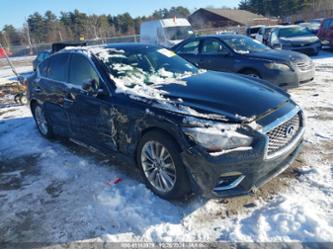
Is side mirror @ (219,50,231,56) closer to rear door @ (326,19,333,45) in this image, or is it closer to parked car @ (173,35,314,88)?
parked car @ (173,35,314,88)

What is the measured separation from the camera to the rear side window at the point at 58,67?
5.07 meters

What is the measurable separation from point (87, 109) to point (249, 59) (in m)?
4.71

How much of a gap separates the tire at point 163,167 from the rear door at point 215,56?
499 centimetres

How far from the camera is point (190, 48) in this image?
29.7ft

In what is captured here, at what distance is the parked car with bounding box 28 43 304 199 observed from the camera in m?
3.04

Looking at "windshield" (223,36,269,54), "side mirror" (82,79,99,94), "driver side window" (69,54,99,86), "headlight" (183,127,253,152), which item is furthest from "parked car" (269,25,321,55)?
"headlight" (183,127,253,152)

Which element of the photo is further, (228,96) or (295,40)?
(295,40)

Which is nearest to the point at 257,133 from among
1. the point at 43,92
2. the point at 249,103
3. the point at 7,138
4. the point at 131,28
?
the point at 249,103

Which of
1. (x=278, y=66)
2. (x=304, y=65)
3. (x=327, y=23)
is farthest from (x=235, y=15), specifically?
(x=278, y=66)

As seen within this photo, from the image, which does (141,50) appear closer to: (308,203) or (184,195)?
(184,195)

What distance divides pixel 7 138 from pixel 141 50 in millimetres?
3563

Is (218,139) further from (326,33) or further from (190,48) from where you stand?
(326,33)

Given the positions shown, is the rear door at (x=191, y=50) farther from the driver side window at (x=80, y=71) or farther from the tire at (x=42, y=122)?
the driver side window at (x=80, y=71)

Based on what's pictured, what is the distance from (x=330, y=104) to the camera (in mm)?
6656
